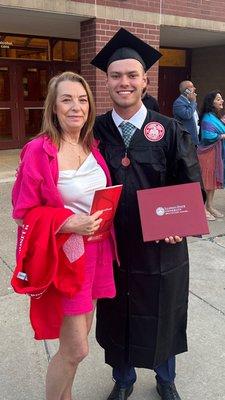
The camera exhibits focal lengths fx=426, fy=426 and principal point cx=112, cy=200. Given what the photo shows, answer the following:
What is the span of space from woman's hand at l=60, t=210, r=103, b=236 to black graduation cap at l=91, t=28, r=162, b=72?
83 centimetres

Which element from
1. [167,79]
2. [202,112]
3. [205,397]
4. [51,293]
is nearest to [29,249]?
[51,293]

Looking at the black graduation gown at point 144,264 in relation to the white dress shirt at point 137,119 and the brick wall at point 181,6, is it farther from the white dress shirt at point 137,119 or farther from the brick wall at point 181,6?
the brick wall at point 181,6

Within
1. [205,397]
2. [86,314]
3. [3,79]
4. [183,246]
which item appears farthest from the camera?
[3,79]

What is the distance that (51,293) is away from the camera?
1.96 metres

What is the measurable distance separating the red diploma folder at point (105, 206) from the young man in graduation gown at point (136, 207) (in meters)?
0.13

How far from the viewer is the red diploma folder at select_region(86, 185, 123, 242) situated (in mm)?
1810

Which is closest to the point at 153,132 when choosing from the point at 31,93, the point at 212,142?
the point at 212,142

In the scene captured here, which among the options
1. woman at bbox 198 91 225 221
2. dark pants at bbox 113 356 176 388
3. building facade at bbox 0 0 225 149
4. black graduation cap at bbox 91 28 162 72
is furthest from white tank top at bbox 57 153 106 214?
building facade at bbox 0 0 225 149

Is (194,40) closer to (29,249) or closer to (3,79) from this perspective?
(3,79)

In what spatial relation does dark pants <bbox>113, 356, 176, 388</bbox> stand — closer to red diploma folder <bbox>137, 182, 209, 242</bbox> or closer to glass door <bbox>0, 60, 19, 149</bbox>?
red diploma folder <bbox>137, 182, 209, 242</bbox>

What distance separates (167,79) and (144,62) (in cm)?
1085

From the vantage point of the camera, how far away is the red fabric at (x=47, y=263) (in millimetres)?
1826

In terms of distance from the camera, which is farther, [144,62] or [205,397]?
[205,397]

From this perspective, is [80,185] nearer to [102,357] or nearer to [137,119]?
[137,119]
